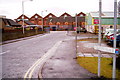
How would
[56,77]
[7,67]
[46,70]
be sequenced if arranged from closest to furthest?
[56,77] < [46,70] < [7,67]

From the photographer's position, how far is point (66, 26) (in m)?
87.6

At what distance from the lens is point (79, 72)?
7211 millimetres

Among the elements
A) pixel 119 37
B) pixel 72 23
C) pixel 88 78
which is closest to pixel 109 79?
pixel 88 78

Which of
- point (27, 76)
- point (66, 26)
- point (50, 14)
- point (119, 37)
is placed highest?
point (50, 14)

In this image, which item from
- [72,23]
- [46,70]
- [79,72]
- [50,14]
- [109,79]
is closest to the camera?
[109,79]

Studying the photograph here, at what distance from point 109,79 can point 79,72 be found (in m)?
1.60

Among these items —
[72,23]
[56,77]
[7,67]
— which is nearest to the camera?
[56,77]

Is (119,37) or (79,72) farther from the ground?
(119,37)

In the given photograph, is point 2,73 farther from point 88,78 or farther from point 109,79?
point 109,79

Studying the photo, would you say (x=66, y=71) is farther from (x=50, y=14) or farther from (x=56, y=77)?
(x=50, y=14)

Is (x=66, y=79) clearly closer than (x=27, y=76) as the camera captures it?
Yes

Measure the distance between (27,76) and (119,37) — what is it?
42.4 feet

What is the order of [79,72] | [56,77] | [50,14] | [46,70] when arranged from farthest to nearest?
[50,14] < [46,70] < [79,72] < [56,77]

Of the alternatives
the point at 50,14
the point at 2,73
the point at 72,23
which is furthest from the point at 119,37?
the point at 50,14
